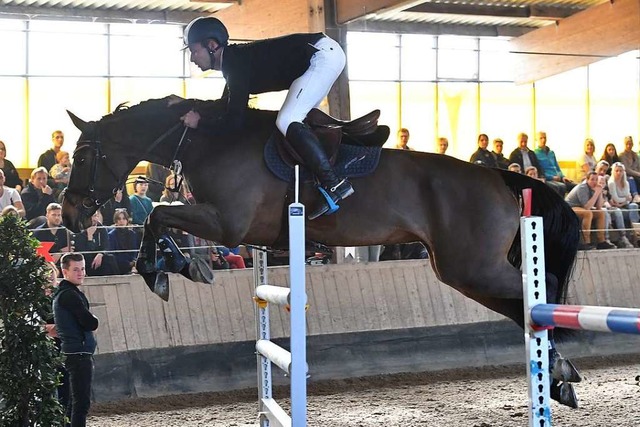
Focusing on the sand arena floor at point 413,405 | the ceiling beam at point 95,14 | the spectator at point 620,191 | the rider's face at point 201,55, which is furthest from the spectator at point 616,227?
the ceiling beam at point 95,14

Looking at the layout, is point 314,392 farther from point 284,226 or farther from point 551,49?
point 551,49

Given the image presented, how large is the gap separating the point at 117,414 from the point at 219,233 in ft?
7.24

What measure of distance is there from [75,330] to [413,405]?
94.0 inches

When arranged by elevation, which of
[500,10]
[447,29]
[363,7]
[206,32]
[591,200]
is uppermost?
[447,29]

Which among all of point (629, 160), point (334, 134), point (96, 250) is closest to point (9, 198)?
point (96, 250)

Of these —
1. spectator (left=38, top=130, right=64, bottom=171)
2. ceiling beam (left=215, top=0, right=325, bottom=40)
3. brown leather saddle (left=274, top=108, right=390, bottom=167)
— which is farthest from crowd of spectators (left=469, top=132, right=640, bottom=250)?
spectator (left=38, top=130, right=64, bottom=171)

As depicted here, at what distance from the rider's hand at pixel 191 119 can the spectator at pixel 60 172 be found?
370 cm

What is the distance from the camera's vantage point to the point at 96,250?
6.86 metres

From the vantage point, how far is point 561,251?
5.07 metres

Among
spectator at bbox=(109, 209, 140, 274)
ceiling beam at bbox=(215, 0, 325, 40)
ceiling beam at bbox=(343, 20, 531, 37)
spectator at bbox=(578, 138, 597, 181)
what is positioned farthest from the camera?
ceiling beam at bbox=(343, 20, 531, 37)

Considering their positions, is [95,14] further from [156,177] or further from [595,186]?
[595,186]

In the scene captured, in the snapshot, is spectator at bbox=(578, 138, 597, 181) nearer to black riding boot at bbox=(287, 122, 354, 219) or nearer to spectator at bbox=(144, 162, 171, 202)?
spectator at bbox=(144, 162, 171, 202)

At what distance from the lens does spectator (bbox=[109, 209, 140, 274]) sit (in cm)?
694

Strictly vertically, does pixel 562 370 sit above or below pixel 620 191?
below
